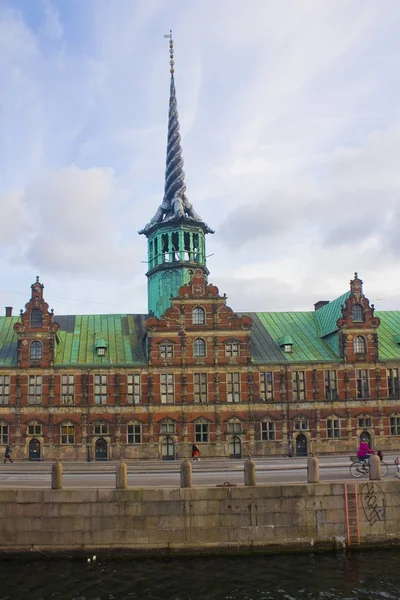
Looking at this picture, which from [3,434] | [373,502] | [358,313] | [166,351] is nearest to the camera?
[373,502]

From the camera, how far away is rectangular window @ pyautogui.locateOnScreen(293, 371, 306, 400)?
2324 inches

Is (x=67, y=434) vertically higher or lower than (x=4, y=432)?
lower

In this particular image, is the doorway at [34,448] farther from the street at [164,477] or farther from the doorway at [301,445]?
the doorway at [301,445]

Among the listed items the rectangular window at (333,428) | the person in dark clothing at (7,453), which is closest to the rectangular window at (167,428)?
the person in dark clothing at (7,453)

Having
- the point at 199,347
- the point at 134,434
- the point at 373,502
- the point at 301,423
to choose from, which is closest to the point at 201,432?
the point at 134,434

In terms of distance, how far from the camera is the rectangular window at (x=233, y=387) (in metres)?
58.3

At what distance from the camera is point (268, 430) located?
191 ft

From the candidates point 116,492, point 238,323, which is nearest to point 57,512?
point 116,492

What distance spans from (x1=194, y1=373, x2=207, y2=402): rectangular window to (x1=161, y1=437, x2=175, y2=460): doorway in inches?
178

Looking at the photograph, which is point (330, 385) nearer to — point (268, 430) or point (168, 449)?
point (268, 430)

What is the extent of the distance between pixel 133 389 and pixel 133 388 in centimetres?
9

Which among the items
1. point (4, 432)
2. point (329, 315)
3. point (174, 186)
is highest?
point (174, 186)

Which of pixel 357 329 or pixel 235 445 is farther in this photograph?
pixel 357 329

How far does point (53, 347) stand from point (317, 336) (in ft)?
90.2
